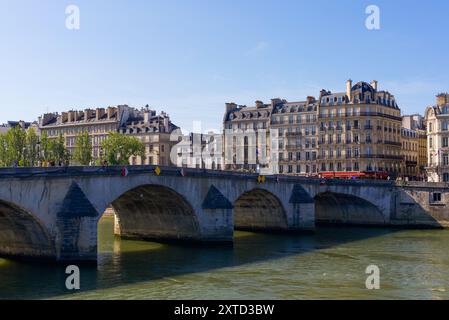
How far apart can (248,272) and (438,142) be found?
55.9m

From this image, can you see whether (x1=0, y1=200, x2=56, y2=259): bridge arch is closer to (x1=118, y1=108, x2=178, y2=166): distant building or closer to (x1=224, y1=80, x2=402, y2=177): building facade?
(x1=224, y1=80, x2=402, y2=177): building facade

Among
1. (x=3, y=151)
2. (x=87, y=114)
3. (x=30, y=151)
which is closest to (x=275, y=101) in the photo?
(x=87, y=114)

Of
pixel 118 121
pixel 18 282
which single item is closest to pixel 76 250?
pixel 18 282

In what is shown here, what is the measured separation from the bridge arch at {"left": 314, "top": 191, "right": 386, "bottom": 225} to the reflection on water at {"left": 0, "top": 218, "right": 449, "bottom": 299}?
1829 centimetres

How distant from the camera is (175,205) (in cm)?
5344

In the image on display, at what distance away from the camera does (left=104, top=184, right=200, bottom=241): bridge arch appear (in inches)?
2066

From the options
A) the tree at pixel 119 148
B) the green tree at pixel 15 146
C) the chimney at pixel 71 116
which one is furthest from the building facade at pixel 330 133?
the chimney at pixel 71 116

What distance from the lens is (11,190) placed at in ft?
122

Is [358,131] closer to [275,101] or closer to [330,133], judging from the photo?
[330,133]

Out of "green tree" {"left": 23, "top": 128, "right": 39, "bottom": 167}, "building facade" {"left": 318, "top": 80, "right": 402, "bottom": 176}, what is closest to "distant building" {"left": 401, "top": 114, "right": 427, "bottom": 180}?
"building facade" {"left": 318, "top": 80, "right": 402, "bottom": 176}
